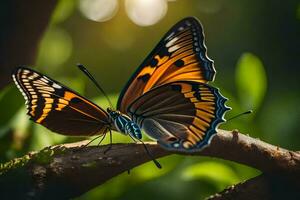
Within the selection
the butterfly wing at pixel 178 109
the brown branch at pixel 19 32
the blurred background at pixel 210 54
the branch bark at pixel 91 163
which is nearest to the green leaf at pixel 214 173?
the blurred background at pixel 210 54

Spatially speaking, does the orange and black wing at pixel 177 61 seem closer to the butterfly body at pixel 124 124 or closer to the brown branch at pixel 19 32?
the butterfly body at pixel 124 124

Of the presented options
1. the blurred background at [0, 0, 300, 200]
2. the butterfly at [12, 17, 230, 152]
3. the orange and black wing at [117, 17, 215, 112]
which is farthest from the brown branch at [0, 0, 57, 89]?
the orange and black wing at [117, 17, 215, 112]

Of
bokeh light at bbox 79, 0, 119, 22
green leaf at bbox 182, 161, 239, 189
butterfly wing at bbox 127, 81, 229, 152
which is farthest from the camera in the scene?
bokeh light at bbox 79, 0, 119, 22

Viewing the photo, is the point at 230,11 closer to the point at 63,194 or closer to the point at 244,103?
the point at 244,103

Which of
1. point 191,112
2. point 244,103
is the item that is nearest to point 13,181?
point 191,112

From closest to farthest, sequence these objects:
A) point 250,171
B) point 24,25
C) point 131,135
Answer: point 131,135, point 250,171, point 24,25

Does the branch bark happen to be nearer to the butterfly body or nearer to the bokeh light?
the butterfly body

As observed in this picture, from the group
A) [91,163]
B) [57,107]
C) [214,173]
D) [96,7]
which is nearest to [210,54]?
[96,7]
